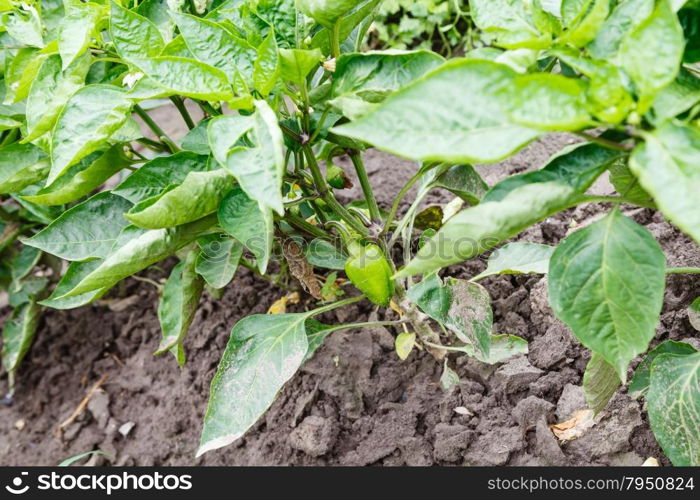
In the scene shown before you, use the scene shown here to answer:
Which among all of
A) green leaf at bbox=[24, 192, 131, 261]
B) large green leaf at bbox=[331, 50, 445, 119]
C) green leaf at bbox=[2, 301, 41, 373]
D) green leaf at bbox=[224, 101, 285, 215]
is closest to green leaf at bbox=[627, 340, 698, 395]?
large green leaf at bbox=[331, 50, 445, 119]

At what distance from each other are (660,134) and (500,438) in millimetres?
919

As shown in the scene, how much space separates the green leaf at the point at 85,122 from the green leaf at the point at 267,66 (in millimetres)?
260

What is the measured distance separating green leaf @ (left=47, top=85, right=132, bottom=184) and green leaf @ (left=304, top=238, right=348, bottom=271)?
0.52m

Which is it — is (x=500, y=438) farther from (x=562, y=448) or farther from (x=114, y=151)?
(x=114, y=151)

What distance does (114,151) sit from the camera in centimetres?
146

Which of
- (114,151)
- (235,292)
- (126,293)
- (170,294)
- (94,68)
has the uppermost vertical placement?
(94,68)

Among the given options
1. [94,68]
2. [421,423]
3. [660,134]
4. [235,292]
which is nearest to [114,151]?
[94,68]

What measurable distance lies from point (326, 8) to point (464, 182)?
0.48 metres

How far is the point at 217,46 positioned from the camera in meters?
1.15

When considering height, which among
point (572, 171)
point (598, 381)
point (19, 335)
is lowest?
point (19, 335)

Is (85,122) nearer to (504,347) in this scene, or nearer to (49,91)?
(49,91)

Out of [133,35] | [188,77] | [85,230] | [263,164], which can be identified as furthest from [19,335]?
[263,164]

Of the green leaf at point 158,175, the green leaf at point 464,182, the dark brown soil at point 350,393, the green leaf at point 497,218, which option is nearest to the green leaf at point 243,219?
the green leaf at point 158,175

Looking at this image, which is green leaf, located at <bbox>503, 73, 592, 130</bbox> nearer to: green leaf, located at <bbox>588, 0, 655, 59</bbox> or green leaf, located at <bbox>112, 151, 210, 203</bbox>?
green leaf, located at <bbox>588, 0, 655, 59</bbox>
